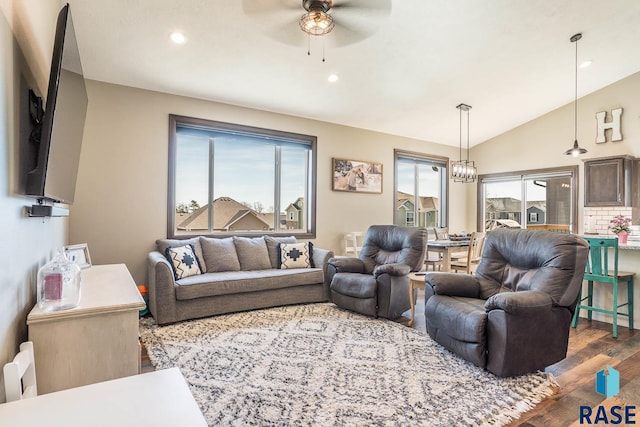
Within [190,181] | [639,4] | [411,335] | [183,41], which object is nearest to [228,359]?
[411,335]

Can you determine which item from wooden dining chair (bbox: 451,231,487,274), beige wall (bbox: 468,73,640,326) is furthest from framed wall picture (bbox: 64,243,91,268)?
beige wall (bbox: 468,73,640,326)

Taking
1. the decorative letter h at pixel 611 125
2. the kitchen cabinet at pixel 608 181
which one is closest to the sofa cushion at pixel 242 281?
the kitchen cabinet at pixel 608 181

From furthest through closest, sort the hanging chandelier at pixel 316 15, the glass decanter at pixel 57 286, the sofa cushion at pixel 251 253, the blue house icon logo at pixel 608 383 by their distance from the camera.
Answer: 1. the sofa cushion at pixel 251 253
2. the hanging chandelier at pixel 316 15
3. the blue house icon logo at pixel 608 383
4. the glass decanter at pixel 57 286

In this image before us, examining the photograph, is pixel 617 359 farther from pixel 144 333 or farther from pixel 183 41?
pixel 183 41

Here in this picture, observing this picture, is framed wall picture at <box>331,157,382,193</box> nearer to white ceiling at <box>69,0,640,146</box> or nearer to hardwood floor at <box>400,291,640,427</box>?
white ceiling at <box>69,0,640,146</box>

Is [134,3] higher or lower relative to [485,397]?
higher

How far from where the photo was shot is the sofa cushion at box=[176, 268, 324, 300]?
138 inches

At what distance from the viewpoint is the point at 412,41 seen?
3.61 meters

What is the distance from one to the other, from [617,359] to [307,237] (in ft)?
12.0

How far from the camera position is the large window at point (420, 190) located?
21.3ft

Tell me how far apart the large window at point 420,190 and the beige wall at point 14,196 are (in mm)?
5399

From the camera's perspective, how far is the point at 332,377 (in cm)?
235

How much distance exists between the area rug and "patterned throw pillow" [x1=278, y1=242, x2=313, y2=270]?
1.08 metres

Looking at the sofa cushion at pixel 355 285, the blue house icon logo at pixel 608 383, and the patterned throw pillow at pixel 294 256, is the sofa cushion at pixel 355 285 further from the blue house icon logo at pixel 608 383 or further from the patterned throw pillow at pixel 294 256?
the blue house icon logo at pixel 608 383
